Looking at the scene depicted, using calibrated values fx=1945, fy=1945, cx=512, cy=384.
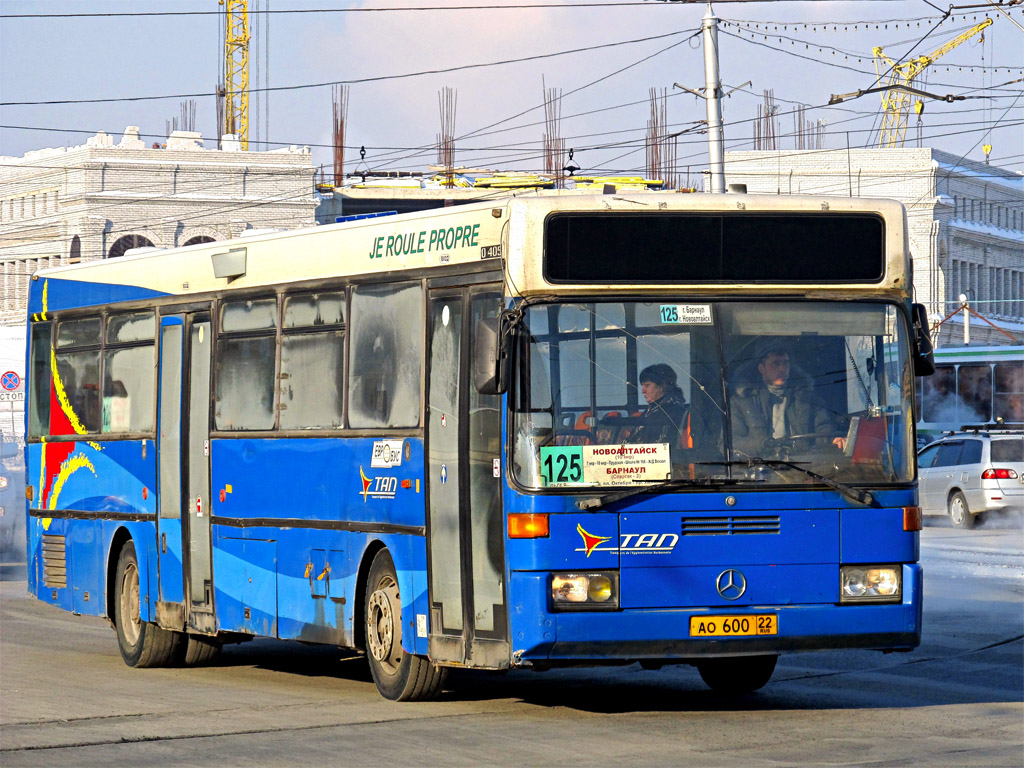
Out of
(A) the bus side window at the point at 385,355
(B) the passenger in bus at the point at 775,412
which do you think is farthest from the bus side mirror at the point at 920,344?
(A) the bus side window at the point at 385,355

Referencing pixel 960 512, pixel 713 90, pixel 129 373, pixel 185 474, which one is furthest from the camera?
pixel 960 512

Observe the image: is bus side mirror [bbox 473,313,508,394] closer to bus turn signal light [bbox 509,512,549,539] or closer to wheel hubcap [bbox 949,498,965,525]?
bus turn signal light [bbox 509,512,549,539]

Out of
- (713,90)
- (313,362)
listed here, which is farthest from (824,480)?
(713,90)

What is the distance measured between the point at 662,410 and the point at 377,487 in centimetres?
231

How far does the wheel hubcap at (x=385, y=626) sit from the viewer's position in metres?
11.7

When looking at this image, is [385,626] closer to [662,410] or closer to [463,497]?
[463,497]

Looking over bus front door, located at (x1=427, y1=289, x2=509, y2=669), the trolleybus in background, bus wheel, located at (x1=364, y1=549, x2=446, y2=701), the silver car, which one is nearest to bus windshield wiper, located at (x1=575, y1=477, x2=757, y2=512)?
bus front door, located at (x1=427, y1=289, x2=509, y2=669)

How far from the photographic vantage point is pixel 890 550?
1073 centimetres

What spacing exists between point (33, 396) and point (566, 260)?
7.67 m

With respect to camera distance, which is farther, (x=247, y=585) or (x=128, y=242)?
(x=128, y=242)

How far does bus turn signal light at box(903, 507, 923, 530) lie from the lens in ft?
35.2

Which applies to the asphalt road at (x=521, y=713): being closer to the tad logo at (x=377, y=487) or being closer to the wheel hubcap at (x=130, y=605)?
the wheel hubcap at (x=130, y=605)

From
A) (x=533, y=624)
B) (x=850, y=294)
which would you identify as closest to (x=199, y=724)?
(x=533, y=624)

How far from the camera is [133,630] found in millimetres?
14984
